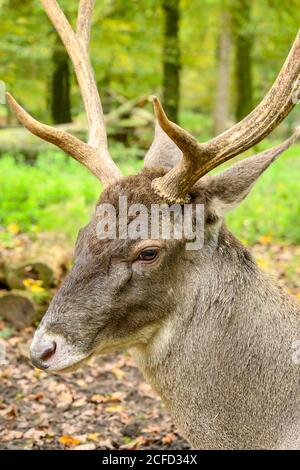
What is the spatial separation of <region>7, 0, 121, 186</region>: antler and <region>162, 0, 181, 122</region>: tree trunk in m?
8.24

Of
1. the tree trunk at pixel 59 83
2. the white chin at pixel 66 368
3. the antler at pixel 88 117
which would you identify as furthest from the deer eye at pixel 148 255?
the tree trunk at pixel 59 83

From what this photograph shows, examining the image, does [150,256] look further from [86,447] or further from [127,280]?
[86,447]

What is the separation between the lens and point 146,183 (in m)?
3.50

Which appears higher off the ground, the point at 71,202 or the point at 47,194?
the point at 47,194

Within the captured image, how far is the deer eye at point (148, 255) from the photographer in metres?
3.35

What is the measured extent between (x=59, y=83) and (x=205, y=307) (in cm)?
888

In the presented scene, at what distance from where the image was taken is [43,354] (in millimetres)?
3160

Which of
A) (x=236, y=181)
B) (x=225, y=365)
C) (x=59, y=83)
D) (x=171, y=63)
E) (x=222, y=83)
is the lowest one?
(x=225, y=365)

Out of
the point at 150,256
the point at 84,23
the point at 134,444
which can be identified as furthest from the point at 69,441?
the point at 84,23

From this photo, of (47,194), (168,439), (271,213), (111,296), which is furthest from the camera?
(271,213)

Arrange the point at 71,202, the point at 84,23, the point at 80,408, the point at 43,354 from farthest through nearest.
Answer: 1. the point at 71,202
2. the point at 80,408
3. the point at 84,23
4. the point at 43,354

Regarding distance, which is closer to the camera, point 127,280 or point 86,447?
point 127,280

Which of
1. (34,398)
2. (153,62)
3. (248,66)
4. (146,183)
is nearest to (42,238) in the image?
(34,398)

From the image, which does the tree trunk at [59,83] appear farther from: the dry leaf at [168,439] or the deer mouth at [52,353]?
the deer mouth at [52,353]
